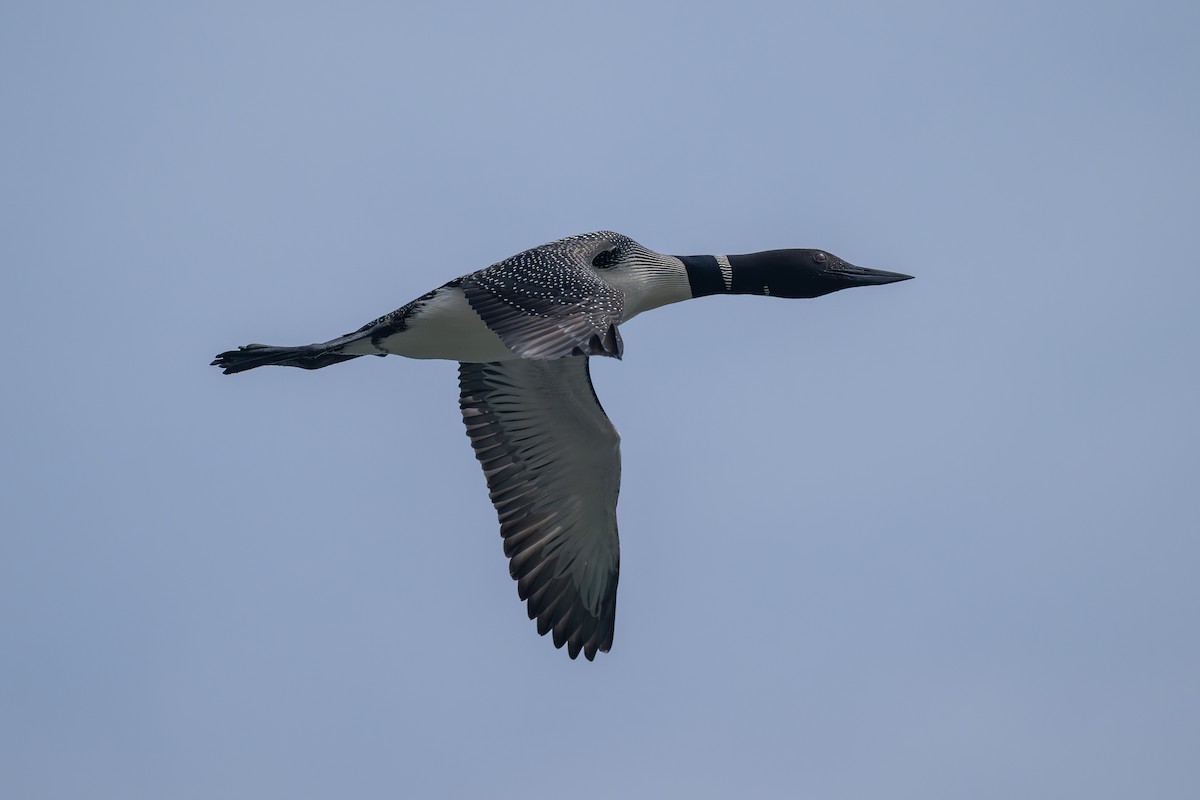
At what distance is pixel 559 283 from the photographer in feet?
38.2

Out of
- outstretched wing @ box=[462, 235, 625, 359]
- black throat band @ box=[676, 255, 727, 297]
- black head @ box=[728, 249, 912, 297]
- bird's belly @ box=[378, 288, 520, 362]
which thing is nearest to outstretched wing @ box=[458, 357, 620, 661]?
bird's belly @ box=[378, 288, 520, 362]

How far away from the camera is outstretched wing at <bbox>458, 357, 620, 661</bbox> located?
13867 millimetres

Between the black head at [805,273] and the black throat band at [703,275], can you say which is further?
the black head at [805,273]

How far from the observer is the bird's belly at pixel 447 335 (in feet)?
42.6

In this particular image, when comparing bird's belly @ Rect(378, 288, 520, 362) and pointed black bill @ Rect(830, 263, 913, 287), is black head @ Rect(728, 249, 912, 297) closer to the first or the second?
pointed black bill @ Rect(830, 263, 913, 287)

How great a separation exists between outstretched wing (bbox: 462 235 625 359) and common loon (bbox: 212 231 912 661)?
0.68 meters

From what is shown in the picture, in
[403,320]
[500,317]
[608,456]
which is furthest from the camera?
[608,456]

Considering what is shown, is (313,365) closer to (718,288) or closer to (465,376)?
(465,376)

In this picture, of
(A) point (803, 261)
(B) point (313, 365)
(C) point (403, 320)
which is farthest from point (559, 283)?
(A) point (803, 261)

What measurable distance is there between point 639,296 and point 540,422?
1.32m

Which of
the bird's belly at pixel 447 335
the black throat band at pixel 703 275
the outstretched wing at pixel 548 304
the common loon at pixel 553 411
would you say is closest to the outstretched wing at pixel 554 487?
the common loon at pixel 553 411

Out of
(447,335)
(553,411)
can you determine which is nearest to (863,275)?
(553,411)

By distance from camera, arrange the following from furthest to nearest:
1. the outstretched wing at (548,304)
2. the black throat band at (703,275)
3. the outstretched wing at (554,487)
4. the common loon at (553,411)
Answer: the black throat band at (703,275), the outstretched wing at (554,487), the common loon at (553,411), the outstretched wing at (548,304)

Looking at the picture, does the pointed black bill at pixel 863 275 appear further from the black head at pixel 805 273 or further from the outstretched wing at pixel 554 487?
the outstretched wing at pixel 554 487
